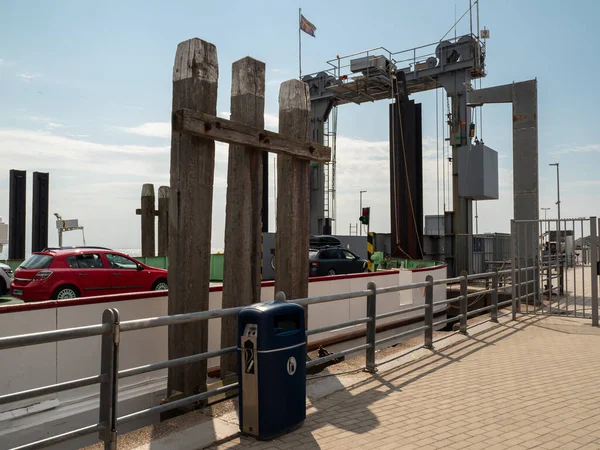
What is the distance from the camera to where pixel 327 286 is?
33.9 ft

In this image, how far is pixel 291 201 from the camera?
7355 mm

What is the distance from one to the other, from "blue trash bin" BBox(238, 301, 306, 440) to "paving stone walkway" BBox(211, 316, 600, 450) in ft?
0.52

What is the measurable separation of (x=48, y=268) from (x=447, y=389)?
30.2 ft

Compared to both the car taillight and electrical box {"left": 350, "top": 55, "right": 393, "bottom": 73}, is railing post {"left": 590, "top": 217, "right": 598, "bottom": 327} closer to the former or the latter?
the car taillight

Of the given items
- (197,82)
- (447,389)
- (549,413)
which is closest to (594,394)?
(549,413)

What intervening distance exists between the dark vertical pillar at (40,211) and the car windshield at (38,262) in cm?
829

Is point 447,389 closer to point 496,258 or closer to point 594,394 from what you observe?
point 594,394

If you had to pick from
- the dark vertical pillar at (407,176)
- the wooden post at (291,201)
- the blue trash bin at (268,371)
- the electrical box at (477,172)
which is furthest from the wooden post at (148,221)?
the blue trash bin at (268,371)

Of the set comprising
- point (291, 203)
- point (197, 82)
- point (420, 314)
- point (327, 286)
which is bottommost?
point (420, 314)

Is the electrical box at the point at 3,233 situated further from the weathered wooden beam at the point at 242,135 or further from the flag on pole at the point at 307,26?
the flag on pole at the point at 307,26

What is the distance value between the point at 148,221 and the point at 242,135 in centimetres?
1498

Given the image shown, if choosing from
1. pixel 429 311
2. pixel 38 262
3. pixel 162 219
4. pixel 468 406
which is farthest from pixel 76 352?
pixel 162 219

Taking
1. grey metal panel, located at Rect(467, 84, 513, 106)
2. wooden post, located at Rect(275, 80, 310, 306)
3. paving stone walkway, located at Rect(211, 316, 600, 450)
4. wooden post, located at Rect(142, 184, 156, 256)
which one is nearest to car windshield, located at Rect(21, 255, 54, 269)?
wooden post, located at Rect(275, 80, 310, 306)

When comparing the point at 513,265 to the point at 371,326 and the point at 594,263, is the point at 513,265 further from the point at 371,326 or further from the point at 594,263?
the point at 371,326
